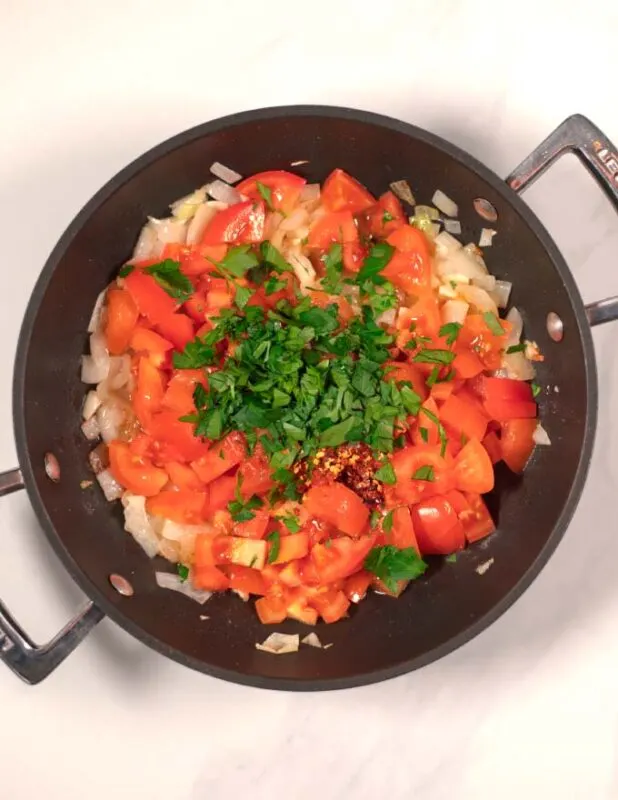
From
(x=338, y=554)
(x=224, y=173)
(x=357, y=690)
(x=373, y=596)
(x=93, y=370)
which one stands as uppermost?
(x=224, y=173)

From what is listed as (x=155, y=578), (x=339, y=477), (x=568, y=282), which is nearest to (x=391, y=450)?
(x=339, y=477)

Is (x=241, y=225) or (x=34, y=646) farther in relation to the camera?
(x=241, y=225)

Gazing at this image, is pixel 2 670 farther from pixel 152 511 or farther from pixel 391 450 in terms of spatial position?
pixel 391 450

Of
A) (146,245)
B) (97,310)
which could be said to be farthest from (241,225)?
(97,310)

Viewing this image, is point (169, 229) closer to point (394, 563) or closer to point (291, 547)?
point (291, 547)

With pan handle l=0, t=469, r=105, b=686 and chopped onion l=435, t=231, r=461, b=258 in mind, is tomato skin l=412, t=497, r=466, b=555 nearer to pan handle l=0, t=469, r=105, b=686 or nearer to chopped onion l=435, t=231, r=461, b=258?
chopped onion l=435, t=231, r=461, b=258

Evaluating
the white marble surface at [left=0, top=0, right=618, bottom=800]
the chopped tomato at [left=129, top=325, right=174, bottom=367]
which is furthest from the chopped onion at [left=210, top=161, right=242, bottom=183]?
the chopped tomato at [left=129, top=325, right=174, bottom=367]
